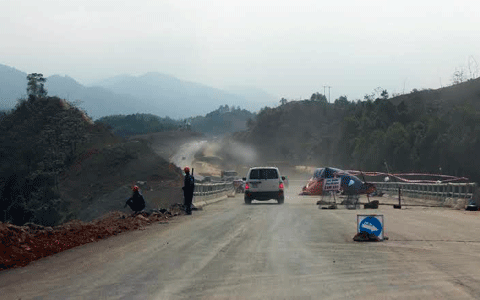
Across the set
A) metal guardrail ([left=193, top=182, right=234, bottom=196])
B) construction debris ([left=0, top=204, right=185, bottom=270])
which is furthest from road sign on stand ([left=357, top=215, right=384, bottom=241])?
metal guardrail ([left=193, top=182, right=234, bottom=196])

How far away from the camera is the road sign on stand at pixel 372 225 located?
15797 millimetres

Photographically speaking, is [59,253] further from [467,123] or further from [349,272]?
[467,123]

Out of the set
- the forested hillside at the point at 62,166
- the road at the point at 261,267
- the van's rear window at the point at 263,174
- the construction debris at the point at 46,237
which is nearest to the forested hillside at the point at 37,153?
the forested hillside at the point at 62,166

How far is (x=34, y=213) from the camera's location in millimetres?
69125

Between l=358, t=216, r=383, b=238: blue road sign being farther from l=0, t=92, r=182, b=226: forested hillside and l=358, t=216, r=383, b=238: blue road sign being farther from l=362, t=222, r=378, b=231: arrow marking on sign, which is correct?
l=0, t=92, r=182, b=226: forested hillside

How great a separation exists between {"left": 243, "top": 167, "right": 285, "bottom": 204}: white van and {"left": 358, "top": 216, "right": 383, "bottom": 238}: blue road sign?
21117 millimetres

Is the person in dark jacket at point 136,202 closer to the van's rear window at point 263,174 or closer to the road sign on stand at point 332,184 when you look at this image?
the road sign on stand at point 332,184

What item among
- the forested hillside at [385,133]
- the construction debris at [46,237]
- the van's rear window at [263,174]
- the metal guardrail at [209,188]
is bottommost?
the construction debris at [46,237]

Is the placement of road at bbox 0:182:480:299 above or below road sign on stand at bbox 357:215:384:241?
below

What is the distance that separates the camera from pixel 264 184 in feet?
122

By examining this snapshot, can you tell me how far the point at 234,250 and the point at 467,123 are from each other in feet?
195

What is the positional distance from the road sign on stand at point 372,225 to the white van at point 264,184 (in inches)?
831

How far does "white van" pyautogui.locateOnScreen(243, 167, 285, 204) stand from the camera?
1458 inches

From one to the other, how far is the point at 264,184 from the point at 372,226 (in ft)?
70.0
